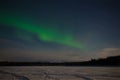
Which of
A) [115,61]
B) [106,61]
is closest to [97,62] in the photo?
[106,61]

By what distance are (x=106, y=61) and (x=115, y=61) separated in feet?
20.8

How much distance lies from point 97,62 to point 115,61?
42.7ft

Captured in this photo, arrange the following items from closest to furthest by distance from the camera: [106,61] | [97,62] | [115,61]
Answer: [115,61] → [106,61] → [97,62]

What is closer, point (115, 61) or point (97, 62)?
point (115, 61)

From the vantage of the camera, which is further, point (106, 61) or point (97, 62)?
point (97, 62)

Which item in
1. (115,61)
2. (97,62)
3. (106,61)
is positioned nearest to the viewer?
(115,61)

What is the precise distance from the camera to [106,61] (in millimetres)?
83062

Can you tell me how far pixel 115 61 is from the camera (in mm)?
77188

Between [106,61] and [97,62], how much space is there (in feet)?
22.0

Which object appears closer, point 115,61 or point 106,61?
point 115,61

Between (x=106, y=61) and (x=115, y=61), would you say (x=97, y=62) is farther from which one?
(x=115, y=61)
